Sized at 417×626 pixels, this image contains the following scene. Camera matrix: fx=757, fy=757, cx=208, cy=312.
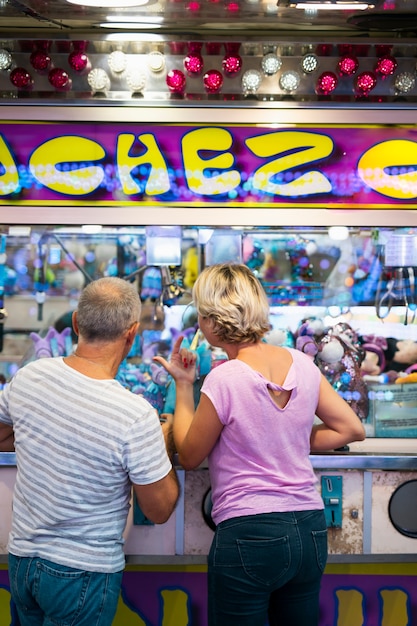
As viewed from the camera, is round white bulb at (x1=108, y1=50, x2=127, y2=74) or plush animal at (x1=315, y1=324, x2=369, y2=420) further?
plush animal at (x1=315, y1=324, x2=369, y2=420)

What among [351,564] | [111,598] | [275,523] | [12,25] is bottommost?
[351,564]

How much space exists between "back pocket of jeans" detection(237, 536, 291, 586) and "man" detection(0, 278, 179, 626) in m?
0.24

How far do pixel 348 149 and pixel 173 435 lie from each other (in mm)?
1313

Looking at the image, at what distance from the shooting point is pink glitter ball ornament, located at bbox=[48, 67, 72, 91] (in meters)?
2.79

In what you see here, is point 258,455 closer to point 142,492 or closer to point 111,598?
point 142,492

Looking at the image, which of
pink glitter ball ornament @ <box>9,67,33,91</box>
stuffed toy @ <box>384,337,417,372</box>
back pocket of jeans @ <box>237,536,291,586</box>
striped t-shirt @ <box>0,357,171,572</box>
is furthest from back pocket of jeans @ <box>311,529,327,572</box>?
pink glitter ball ornament @ <box>9,67,33,91</box>

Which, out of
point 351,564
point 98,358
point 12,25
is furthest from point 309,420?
point 12,25

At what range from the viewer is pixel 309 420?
2109mm

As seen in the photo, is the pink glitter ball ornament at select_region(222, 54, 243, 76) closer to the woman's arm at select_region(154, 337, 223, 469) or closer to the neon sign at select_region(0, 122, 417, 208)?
the neon sign at select_region(0, 122, 417, 208)

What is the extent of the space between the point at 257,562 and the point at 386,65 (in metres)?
1.86

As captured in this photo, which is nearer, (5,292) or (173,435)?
(173,435)

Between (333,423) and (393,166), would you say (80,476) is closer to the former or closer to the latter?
(333,423)

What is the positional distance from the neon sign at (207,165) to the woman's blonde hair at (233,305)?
803 millimetres

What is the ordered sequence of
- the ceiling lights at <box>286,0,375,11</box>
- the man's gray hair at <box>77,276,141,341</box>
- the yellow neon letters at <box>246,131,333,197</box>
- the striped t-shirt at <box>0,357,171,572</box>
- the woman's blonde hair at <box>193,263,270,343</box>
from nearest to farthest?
1. the striped t-shirt at <box>0,357,171,572</box>
2. the man's gray hair at <box>77,276,141,341</box>
3. the woman's blonde hair at <box>193,263,270,343</box>
4. the ceiling lights at <box>286,0,375,11</box>
5. the yellow neon letters at <box>246,131,333,197</box>
